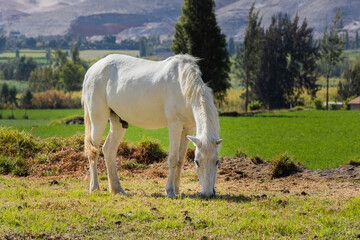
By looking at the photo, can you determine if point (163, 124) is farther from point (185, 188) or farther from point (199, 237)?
point (199, 237)

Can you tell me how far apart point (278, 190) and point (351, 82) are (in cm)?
6497

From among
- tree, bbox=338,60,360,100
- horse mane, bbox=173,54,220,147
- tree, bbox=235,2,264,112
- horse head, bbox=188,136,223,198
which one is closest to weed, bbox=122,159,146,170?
horse mane, bbox=173,54,220,147

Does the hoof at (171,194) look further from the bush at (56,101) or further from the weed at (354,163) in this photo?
the bush at (56,101)

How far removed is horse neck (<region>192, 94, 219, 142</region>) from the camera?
6.77 metres

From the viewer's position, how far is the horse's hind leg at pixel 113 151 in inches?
325

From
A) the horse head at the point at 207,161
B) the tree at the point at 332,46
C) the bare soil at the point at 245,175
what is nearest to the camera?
the horse head at the point at 207,161

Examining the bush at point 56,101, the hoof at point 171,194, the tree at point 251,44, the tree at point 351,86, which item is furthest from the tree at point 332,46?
the hoof at point 171,194

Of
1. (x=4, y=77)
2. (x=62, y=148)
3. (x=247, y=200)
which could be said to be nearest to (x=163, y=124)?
(x=247, y=200)

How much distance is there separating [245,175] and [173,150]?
3.02 m

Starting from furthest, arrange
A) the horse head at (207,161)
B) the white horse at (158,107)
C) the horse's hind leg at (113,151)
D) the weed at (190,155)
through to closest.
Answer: the weed at (190,155)
the horse's hind leg at (113,151)
the white horse at (158,107)
the horse head at (207,161)

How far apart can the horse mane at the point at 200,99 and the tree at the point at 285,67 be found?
5692 centimetres

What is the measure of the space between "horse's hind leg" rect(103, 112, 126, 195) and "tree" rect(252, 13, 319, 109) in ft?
184

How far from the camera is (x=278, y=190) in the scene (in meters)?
8.33

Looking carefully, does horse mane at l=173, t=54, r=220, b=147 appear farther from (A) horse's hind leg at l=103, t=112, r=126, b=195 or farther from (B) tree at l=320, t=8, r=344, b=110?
(B) tree at l=320, t=8, r=344, b=110
